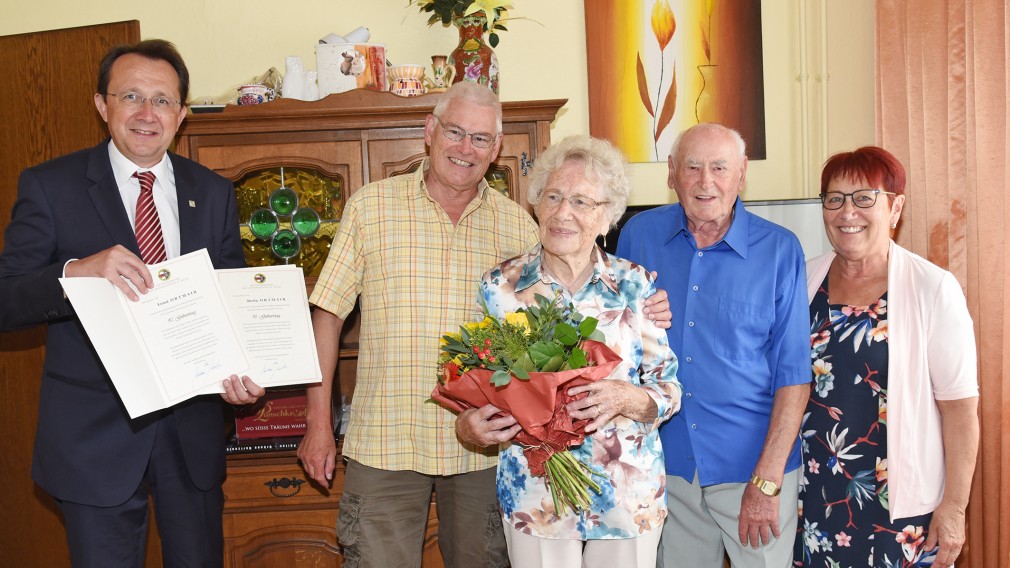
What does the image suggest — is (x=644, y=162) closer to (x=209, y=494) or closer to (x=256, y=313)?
(x=256, y=313)

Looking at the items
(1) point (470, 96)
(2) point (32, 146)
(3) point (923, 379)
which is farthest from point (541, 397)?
(2) point (32, 146)

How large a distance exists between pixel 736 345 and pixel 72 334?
1836 millimetres

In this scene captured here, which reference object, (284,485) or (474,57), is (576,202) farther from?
(284,485)

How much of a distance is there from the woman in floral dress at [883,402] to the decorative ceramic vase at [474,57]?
1308mm

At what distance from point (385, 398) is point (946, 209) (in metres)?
2.13

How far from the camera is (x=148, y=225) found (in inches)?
81.1

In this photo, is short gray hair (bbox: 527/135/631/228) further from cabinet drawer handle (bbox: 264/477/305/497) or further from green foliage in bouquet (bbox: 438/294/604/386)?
cabinet drawer handle (bbox: 264/477/305/497)

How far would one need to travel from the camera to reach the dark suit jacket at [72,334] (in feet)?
6.42

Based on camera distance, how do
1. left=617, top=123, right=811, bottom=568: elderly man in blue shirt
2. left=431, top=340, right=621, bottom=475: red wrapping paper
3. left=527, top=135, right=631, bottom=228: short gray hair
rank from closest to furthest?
1. left=431, top=340, right=621, bottom=475: red wrapping paper
2. left=527, top=135, right=631, bottom=228: short gray hair
3. left=617, top=123, right=811, bottom=568: elderly man in blue shirt

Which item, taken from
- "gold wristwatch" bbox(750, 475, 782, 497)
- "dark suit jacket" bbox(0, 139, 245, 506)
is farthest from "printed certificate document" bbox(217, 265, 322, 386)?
"gold wristwatch" bbox(750, 475, 782, 497)

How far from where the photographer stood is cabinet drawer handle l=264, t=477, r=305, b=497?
9.07ft

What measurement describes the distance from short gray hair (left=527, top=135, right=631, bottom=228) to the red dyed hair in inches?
27.6

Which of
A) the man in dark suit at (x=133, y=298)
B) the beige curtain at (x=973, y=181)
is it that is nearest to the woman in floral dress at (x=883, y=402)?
the beige curtain at (x=973, y=181)

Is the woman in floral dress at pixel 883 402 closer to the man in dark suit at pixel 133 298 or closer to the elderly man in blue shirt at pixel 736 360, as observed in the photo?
the elderly man in blue shirt at pixel 736 360
